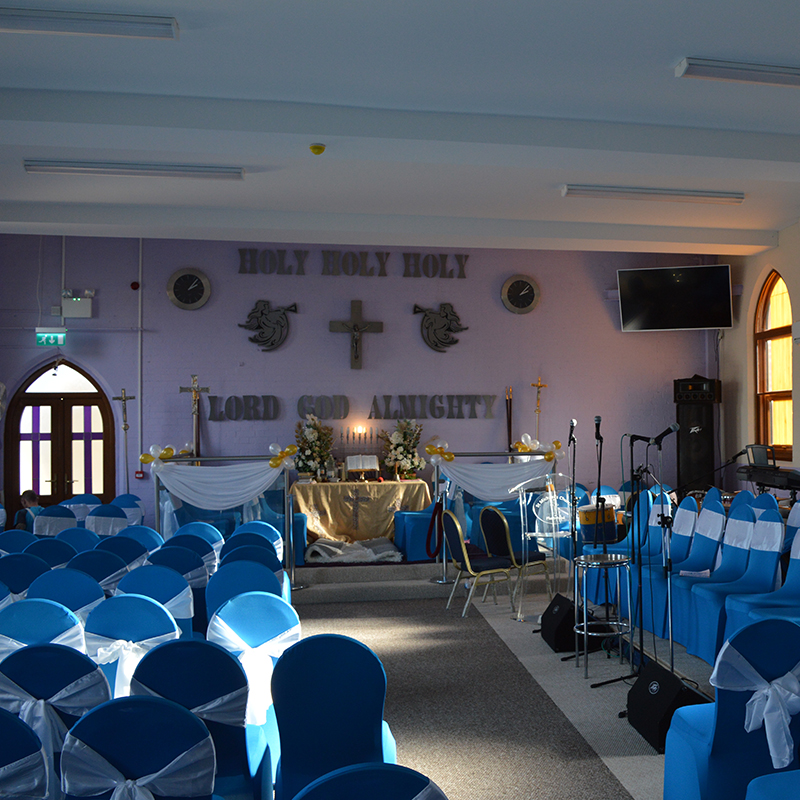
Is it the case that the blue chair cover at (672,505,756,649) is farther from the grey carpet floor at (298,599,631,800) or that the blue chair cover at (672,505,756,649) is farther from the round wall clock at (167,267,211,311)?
the round wall clock at (167,267,211,311)

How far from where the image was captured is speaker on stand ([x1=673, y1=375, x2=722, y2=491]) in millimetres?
11281

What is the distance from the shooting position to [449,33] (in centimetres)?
475

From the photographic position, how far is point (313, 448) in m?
10.8

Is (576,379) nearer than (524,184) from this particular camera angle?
No

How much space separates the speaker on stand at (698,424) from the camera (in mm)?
11281

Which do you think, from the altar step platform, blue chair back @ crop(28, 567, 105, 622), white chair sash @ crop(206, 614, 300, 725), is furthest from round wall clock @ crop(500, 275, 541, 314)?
white chair sash @ crop(206, 614, 300, 725)

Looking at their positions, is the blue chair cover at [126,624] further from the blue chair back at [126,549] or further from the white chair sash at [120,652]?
the blue chair back at [126,549]

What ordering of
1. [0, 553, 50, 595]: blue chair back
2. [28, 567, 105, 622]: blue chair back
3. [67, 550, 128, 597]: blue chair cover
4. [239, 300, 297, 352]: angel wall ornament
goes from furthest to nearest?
[239, 300, 297, 352]: angel wall ornament, [67, 550, 128, 597]: blue chair cover, [0, 553, 50, 595]: blue chair back, [28, 567, 105, 622]: blue chair back

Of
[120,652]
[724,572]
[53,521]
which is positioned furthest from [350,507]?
[120,652]

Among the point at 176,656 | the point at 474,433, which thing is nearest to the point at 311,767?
the point at 176,656

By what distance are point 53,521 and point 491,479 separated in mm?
4628

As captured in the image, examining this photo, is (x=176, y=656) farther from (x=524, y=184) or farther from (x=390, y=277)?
(x=390, y=277)

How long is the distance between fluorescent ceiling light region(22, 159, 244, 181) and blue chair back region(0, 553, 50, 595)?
3.98 m

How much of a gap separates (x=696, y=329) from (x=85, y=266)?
967 centimetres
